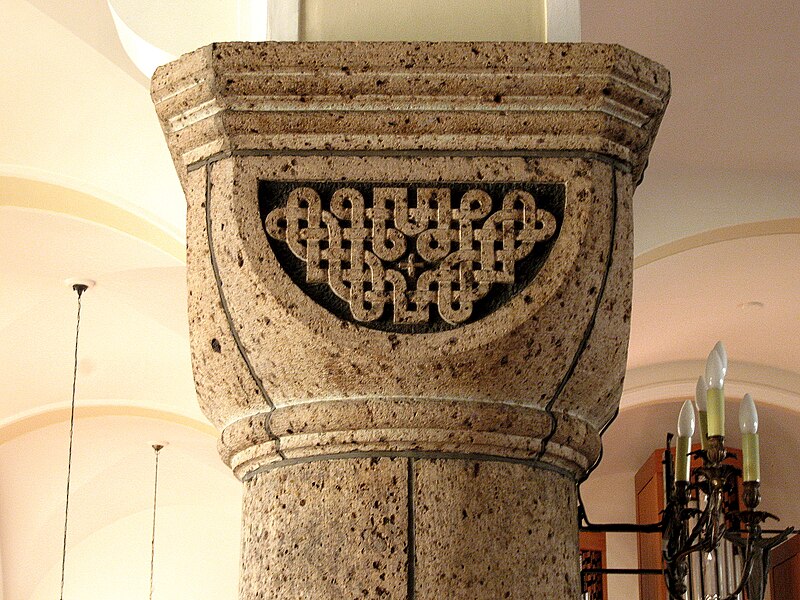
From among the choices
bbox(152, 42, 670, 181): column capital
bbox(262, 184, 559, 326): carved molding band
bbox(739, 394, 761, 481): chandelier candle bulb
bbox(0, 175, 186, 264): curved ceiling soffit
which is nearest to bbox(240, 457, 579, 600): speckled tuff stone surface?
bbox(262, 184, 559, 326): carved molding band

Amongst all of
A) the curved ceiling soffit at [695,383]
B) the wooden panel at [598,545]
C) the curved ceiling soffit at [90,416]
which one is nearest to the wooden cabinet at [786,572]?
the wooden panel at [598,545]

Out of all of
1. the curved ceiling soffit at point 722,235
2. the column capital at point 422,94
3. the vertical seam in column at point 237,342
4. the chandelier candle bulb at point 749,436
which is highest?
the curved ceiling soffit at point 722,235

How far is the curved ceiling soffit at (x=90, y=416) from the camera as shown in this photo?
8211 mm

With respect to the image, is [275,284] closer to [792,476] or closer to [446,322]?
[446,322]

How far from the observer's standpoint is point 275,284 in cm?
127

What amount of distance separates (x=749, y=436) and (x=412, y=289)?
155cm

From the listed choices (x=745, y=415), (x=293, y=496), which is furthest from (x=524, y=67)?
(x=745, y=415)

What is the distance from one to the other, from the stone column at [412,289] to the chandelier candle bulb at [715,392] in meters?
1.02

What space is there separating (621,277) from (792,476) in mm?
8322

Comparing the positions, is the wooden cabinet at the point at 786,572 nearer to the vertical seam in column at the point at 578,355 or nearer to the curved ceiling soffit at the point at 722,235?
the curved ceiling soffit at the point at 722,235

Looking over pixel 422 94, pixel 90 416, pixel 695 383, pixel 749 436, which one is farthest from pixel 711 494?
pixel 90 416

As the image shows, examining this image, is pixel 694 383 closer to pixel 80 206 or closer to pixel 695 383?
pixel 695 383

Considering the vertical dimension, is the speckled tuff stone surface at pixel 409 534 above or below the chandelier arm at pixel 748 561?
below

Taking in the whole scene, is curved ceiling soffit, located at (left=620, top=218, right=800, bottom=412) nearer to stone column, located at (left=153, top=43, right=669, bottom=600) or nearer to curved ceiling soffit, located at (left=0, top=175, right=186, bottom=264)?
curved ceiling soffit, located at (left=0, top=175, right=186, bottom=264)
